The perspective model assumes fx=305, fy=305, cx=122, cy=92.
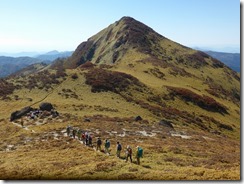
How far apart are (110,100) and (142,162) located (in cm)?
4362

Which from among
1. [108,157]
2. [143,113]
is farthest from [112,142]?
[143,113]

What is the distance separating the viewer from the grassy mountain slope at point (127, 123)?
25.7 m

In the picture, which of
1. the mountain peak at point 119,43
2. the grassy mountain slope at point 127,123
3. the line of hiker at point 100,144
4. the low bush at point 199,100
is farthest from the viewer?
the mountain peak at point 119,43

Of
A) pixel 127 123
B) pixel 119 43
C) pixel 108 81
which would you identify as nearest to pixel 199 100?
pixel 108 81

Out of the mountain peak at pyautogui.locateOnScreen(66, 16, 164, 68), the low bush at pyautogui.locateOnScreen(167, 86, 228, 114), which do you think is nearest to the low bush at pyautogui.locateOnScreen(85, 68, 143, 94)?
the low bush at pyautogui.locateOnScreen(167, 86, 228, 114)

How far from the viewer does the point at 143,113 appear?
66562 mm

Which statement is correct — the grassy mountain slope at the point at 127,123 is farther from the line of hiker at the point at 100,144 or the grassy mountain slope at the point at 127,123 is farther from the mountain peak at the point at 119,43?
the mountain peak at the point at 119,43

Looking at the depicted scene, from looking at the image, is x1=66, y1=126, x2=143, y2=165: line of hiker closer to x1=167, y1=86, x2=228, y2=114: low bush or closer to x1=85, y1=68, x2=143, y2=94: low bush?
x1=85, y1=68, x2=143, y2=94: low bush

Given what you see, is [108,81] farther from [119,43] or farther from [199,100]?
[119,43]

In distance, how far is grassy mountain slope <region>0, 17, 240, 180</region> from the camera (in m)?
25.7

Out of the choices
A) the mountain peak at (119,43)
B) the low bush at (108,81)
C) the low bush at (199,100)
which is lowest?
the low bush at (199,100)

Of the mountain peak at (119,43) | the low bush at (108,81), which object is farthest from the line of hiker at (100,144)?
the mountain peak at (119,43)

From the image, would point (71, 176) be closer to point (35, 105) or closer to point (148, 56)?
point (35, 105)

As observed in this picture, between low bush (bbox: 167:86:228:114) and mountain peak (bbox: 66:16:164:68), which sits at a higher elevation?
mountain peak (bbox: 66:16:164:68)
